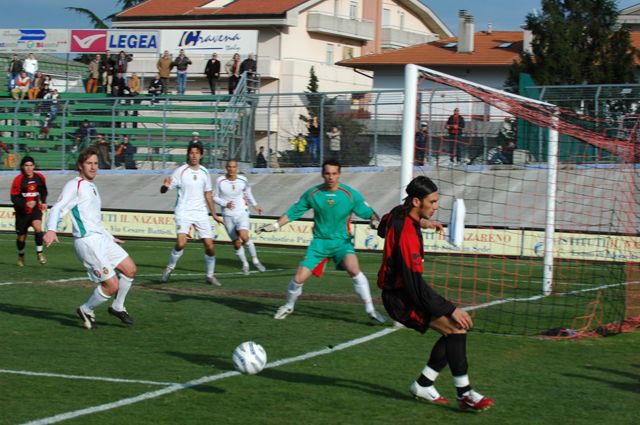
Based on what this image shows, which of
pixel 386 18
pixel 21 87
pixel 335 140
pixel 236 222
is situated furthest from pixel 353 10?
pixel 236 222

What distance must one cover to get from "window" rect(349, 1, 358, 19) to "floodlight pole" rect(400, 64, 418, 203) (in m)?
50.0

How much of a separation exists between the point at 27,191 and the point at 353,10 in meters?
44.3

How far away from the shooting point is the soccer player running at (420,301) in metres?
7.45

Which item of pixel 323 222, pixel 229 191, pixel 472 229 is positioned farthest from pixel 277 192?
pixel 323 222

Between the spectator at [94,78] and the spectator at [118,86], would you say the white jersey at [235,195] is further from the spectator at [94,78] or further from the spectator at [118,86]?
the spectator at [94,78]

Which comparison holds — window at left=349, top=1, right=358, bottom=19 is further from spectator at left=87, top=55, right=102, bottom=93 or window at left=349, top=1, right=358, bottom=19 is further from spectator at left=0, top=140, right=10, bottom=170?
spectator at left=0, top=140, right=10, bottom=170

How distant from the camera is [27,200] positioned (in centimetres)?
1875

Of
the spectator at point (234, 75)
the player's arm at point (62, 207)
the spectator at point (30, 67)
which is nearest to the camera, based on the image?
the player's arm at point (62, 207)

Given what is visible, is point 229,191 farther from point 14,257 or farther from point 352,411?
point 352,411

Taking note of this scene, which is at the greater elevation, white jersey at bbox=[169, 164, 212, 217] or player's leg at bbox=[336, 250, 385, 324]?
white jersey at bbox=[169, 164, 212, 217]

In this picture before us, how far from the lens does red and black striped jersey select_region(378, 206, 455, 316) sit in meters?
7.45

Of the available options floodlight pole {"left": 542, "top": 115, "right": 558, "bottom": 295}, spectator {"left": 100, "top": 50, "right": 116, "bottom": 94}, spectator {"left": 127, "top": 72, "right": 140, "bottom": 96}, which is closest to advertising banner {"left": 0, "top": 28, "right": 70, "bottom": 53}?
spectator {"left": 100, "top": 50, "right": 116, "bottom": 94}

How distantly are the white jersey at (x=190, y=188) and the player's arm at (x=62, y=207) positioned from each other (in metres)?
4.60

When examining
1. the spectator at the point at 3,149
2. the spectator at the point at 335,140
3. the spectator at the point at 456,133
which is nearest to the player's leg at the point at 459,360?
the spectator at the point at 456,133
